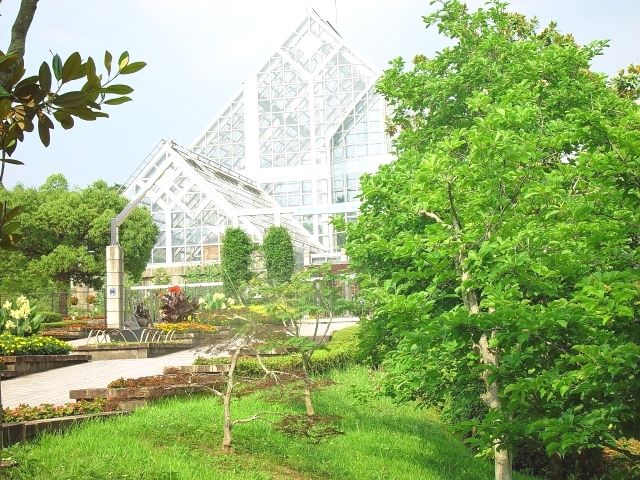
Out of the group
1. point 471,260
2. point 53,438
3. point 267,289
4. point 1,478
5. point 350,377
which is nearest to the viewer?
point 1,478

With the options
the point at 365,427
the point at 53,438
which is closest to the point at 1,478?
the point at 53,438

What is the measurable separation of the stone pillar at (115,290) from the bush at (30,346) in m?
6.24

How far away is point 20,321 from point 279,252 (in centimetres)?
1581

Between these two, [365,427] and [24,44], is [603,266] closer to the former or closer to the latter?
[24,44]

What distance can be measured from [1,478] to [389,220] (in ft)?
15.9

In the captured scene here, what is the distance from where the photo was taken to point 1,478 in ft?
19.7

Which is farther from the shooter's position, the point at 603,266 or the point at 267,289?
the point at 267,289

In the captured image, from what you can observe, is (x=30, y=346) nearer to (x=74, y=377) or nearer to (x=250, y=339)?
(x=74, y=377)

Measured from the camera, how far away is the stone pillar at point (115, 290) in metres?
23.9

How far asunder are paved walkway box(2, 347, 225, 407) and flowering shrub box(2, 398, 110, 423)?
1.71 metres

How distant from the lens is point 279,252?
3325cm

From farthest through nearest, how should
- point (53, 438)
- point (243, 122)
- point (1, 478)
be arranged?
point (243, 122), point (53, 438), point (1, 478)

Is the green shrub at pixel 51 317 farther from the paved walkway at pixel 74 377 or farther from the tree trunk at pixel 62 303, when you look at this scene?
the paved walkway at pixel 74 377

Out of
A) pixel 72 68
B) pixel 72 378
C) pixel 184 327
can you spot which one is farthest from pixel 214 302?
pixel 72 68
